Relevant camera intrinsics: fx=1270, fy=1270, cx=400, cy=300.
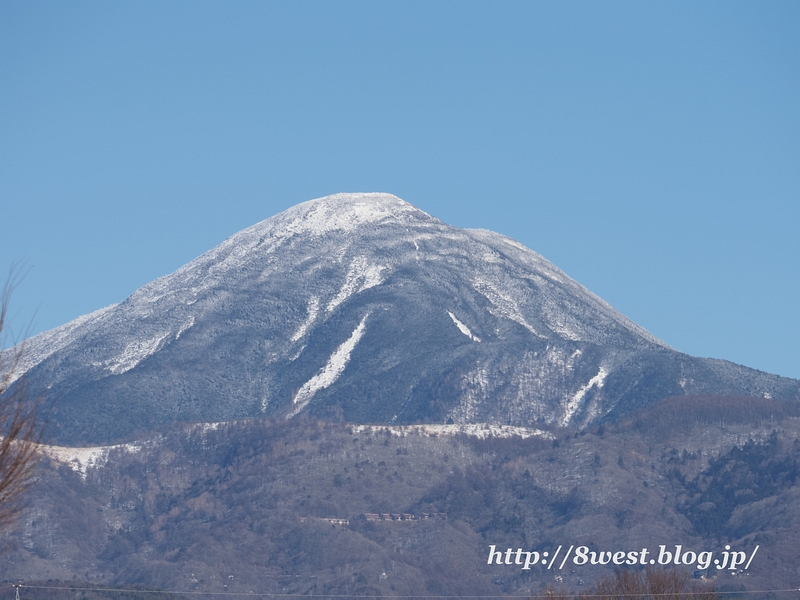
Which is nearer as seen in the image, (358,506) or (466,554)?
(466,554)

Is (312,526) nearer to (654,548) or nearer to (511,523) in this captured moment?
(511,523)

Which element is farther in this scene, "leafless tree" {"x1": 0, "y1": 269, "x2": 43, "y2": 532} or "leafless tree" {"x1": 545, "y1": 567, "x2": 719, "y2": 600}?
"leafless tree" {"x1": 545, "y1": 567, "x2": 719, "y2": 600}

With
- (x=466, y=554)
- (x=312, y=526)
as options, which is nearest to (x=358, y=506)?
(x=312, y=526)

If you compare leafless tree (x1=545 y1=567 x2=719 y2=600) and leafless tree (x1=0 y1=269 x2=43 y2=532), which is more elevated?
leafless tree (x1=0 y1=269 x2=43 y2=532)

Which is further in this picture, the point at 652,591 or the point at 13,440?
the point at 652,591

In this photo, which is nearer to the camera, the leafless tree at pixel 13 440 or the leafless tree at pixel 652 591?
the leafless tree at pixel 13 440

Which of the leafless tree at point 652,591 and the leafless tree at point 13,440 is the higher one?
the leafless tree at point 13,440

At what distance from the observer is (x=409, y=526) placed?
19312 cm

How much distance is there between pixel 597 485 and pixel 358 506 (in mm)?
37677

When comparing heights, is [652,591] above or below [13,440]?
below

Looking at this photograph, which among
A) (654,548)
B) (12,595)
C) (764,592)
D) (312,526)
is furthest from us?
(312,526)

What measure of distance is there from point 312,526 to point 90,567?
3526 centimetres

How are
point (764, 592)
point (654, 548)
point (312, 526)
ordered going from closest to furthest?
point (764, 592)
point (654, 548)
point (312, 526)

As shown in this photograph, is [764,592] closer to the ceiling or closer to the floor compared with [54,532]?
closer to the floor
